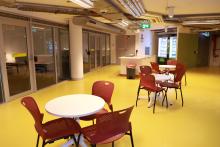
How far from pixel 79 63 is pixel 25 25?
2.74 metres

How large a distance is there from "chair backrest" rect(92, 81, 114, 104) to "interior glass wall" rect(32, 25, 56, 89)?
3.29m

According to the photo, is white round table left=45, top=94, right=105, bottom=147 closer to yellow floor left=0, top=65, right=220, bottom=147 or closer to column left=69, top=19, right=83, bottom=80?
yellow floor left=0, top=65, right=220, bottom=147

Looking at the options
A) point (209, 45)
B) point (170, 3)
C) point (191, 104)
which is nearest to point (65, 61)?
point (170, 3)

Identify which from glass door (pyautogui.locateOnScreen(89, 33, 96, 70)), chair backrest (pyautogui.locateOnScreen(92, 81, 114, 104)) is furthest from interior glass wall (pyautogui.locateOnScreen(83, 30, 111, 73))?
chair backrest (pyautogui.locateOnScreen(92, 81, 114, 104))

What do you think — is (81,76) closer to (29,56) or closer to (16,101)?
(29,56)

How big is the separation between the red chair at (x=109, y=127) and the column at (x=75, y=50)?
5537mm

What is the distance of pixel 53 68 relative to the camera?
→ 6.71 meters

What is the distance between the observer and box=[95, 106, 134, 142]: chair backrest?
1.84 meters

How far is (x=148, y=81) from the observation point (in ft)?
13.1

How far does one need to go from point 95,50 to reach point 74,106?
798cm

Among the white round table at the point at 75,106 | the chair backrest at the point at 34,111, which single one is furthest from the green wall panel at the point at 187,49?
the chair backrest at the point at 34,111

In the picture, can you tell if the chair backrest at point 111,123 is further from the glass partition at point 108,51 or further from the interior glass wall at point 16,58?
the glass partition at point 108,51

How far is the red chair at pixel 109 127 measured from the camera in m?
1.85

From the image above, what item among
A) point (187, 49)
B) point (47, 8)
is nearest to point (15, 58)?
point (47, 8)
